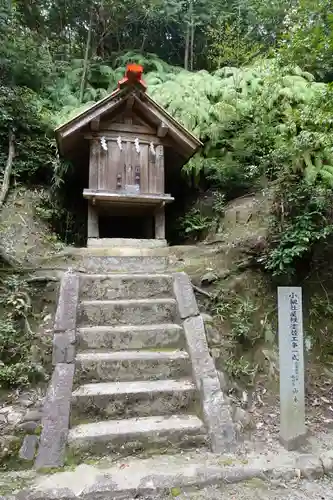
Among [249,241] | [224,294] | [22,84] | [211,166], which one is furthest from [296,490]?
[22,84]

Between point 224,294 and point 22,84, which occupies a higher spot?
point 22,84

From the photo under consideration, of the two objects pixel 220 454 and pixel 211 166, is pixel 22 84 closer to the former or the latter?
pixel 211 166

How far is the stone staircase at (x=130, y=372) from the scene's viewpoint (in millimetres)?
3059

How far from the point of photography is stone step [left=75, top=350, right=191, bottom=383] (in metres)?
3.55

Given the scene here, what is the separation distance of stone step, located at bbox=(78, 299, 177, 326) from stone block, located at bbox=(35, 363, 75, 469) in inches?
29.0

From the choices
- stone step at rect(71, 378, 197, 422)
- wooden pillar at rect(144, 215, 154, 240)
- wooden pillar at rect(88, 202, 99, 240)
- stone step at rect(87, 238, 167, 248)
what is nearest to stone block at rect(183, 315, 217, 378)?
stone step at rect(71, 378, 197, 422)

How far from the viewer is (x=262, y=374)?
4230mm

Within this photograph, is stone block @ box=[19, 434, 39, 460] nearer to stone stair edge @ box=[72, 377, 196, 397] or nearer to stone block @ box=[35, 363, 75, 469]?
stone block @ box=[35, 363, 75, 469]

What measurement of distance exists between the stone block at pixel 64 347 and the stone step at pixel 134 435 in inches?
27.7

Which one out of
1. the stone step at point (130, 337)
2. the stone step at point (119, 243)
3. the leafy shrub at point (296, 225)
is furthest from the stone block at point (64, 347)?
the stone step at point (119, 243)

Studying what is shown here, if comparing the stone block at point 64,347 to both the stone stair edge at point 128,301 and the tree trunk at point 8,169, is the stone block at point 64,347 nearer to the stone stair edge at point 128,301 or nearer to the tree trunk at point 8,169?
the stone stair edge at point 128,301

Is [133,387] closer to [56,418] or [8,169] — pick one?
[56,418]

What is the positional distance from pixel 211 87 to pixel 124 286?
7497mm

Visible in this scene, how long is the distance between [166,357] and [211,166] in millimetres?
5544
